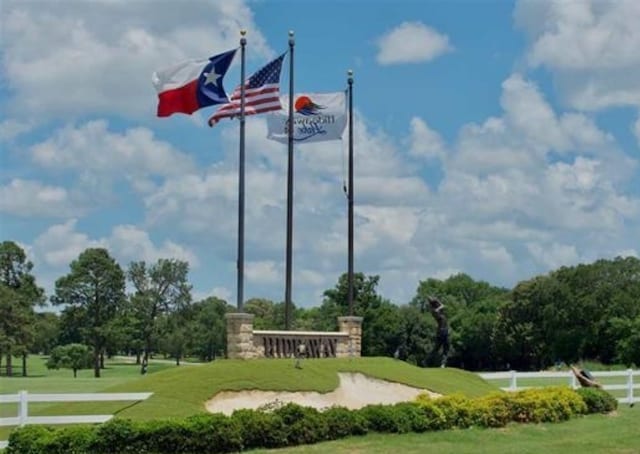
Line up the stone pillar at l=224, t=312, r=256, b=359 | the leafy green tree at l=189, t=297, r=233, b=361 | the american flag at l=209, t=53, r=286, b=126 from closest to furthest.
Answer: the stone pillar at l=224, t=312, r=256, b=359 < the american flag at l=209, t=53, r=286, b=126 < the leafy green tree at l=189, t=297, r=233, b=361

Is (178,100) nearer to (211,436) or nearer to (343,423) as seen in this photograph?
(343,423)

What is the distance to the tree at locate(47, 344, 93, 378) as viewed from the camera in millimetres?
84312

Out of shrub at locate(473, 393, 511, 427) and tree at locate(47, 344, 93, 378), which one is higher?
shrub at locate(473, 393, 511, 427)

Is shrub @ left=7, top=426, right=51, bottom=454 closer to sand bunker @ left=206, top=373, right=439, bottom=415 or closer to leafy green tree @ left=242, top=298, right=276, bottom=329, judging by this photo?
sand bunker @ left=206, top=373, right=439, bottom=415

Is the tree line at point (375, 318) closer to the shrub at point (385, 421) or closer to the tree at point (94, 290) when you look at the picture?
the tree at point (94, 290)

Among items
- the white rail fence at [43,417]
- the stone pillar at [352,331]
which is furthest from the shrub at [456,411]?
the stone pillar at [352,331]

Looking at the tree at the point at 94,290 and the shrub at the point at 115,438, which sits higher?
the tree at the point at 94,290

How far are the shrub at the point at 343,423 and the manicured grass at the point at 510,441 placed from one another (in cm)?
23

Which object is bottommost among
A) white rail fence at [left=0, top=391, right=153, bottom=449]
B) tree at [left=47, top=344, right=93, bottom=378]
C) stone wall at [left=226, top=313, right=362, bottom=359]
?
tree at [left=47, top=344, right=93, bottom=378]

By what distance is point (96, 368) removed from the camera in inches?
3113

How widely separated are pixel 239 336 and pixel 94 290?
197 ft

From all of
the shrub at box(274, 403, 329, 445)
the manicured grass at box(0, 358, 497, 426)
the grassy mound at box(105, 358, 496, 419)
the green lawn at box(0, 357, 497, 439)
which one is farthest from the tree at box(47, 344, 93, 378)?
the shrub at box(274, 403, 329, 445)

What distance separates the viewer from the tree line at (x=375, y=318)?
75.7 m

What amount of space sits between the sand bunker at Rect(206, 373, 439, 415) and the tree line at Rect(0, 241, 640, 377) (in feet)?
144
